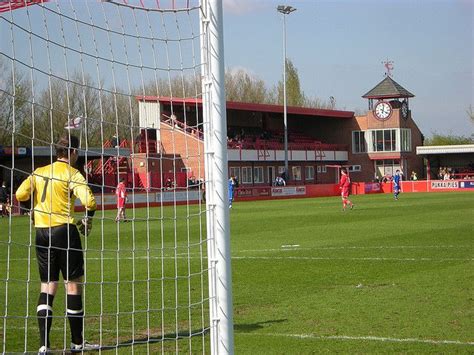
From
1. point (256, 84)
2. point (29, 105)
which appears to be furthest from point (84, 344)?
point (256, 84)

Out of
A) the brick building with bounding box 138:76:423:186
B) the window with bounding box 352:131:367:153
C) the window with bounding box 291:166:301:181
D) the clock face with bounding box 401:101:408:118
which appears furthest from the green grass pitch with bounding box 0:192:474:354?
the clock face with bounding box 401:101:408:118

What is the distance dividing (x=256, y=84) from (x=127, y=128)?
89234 mm

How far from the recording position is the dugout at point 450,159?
75.5 m

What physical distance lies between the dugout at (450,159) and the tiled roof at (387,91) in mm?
5822

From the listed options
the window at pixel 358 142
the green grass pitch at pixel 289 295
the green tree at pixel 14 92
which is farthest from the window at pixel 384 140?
the green tree at pixel 14 92

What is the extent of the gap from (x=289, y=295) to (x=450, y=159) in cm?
7104

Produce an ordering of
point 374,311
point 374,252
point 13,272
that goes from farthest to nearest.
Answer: point 374,252, point 13,272, point 374,311

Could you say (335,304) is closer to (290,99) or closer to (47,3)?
(47,3)

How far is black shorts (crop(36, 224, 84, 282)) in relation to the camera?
25.3 feet

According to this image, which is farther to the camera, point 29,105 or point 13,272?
point 13,272

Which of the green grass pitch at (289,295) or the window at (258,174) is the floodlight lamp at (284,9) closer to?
the window at (258,174)

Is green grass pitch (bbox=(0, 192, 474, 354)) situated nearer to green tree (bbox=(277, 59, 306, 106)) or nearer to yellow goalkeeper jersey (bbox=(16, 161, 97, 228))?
yellow goalkeeper jersey (bbox=(16, 161, 97, 228))

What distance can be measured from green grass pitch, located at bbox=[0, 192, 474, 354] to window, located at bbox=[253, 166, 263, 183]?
47.3 m

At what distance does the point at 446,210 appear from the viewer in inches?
1297
